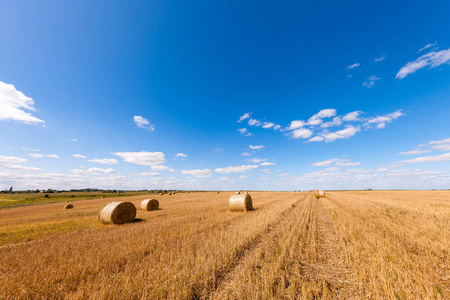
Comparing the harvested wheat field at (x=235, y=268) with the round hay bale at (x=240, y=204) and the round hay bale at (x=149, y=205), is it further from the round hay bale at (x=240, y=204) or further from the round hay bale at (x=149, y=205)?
the round hay bale at (x=149, y=205)

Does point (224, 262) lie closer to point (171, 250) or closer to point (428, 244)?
point (171, 250)

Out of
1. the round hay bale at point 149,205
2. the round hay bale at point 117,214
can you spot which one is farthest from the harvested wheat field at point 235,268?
the round hay bale at point 149,205

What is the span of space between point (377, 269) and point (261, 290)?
3.03 meters

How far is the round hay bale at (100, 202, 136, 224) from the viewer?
11.2 m

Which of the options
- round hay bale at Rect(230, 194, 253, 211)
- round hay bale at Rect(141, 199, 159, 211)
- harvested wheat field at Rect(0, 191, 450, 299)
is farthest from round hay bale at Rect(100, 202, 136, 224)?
round hay bale at Rect(230, 194, 253, 211)

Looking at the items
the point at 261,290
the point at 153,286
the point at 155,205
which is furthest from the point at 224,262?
the point at 155,205

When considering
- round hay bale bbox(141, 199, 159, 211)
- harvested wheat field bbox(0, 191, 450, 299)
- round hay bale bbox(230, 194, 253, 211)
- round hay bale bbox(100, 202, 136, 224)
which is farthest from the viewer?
round hay bale bbox(141, 199, 159, 211)

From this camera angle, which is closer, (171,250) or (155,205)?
(171,250)

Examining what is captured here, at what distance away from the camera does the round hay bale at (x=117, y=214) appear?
11156 millimetres

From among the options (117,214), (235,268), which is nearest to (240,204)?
(117,214)

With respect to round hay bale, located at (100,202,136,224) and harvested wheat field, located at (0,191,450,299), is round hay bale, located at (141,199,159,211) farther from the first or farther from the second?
harvested wheat field, located at (0,191,450,299)

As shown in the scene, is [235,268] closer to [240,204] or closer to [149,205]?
[240,204]

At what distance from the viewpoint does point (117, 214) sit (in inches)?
448

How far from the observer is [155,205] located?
19516 mm
